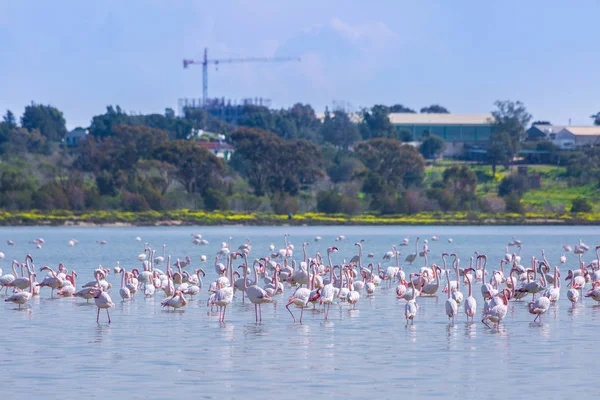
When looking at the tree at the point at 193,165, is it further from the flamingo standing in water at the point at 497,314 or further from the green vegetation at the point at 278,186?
the flamingo standing in water at the point at 497,314

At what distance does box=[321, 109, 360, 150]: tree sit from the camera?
150 meters

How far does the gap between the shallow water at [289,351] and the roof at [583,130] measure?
11635 centimetres

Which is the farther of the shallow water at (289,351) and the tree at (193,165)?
the tree at (193,165)

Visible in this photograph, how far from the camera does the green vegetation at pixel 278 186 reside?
3248 inches

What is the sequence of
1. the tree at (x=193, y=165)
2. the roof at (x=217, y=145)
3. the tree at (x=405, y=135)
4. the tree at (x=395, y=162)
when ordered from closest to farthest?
the tree at (x=193, y=165)
the tree at (x=395, y=162)
the roof at (x=217, y=145)
the tree at (x=405, y=135)

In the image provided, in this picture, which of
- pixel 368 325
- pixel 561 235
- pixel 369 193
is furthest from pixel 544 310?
pixel 369 193

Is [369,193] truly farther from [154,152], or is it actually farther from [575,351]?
[575,351]

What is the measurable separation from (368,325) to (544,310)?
11.9ft

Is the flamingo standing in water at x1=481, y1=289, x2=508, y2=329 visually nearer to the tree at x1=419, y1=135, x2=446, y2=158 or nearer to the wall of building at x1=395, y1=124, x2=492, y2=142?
the tree at x1=419, y1=135, x2=446, y2=158

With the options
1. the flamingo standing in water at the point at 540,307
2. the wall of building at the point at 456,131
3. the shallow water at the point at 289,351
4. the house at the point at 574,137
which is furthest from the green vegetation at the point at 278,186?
the flamingo standing in water at the point at 540,307

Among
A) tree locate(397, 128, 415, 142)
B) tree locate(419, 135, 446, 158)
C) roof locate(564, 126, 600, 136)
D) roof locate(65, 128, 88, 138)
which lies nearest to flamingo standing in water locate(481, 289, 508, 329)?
tree locate(419, 135, 446, 158)

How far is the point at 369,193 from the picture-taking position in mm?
A: 90438

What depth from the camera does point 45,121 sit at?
515 ft

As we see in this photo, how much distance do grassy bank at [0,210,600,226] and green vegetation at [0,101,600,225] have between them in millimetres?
101
